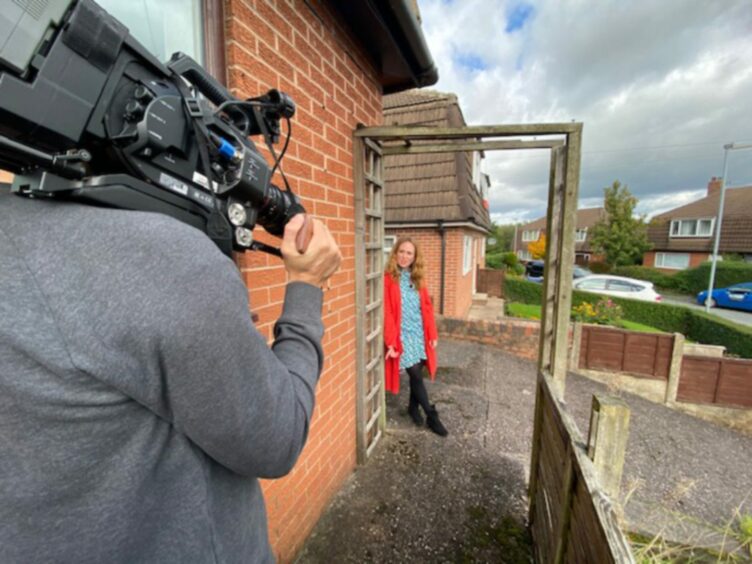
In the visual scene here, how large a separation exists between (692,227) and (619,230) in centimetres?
764

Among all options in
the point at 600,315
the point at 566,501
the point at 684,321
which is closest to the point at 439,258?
the point at 600,315

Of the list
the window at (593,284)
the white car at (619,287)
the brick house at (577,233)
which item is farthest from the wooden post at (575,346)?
the brick house at (577,233)

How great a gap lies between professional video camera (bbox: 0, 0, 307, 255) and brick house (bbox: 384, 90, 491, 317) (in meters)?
7.35

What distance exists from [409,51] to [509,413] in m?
4.35

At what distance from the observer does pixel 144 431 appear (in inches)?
24.0

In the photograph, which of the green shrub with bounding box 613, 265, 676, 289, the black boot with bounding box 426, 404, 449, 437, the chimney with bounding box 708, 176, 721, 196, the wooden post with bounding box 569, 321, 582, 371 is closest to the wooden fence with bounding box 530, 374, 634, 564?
the black boot with bounding box 426, 404, 449, 437

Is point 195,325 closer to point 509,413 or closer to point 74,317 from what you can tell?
point 74,317

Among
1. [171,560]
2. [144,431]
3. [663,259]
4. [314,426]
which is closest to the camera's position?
[144,431]

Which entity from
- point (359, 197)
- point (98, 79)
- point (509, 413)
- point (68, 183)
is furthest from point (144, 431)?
point (509, 413)

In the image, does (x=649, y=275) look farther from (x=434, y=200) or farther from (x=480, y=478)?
(x=480, y=478)

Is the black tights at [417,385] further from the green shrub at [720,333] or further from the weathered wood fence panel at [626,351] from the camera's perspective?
the green shrub at [720,333]

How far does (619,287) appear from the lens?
14.5 meters

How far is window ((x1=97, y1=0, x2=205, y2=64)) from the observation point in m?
1.20

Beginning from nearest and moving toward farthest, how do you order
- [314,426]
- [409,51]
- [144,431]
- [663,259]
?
[144,431] → [314,426] → [409,51] → [663,259]
